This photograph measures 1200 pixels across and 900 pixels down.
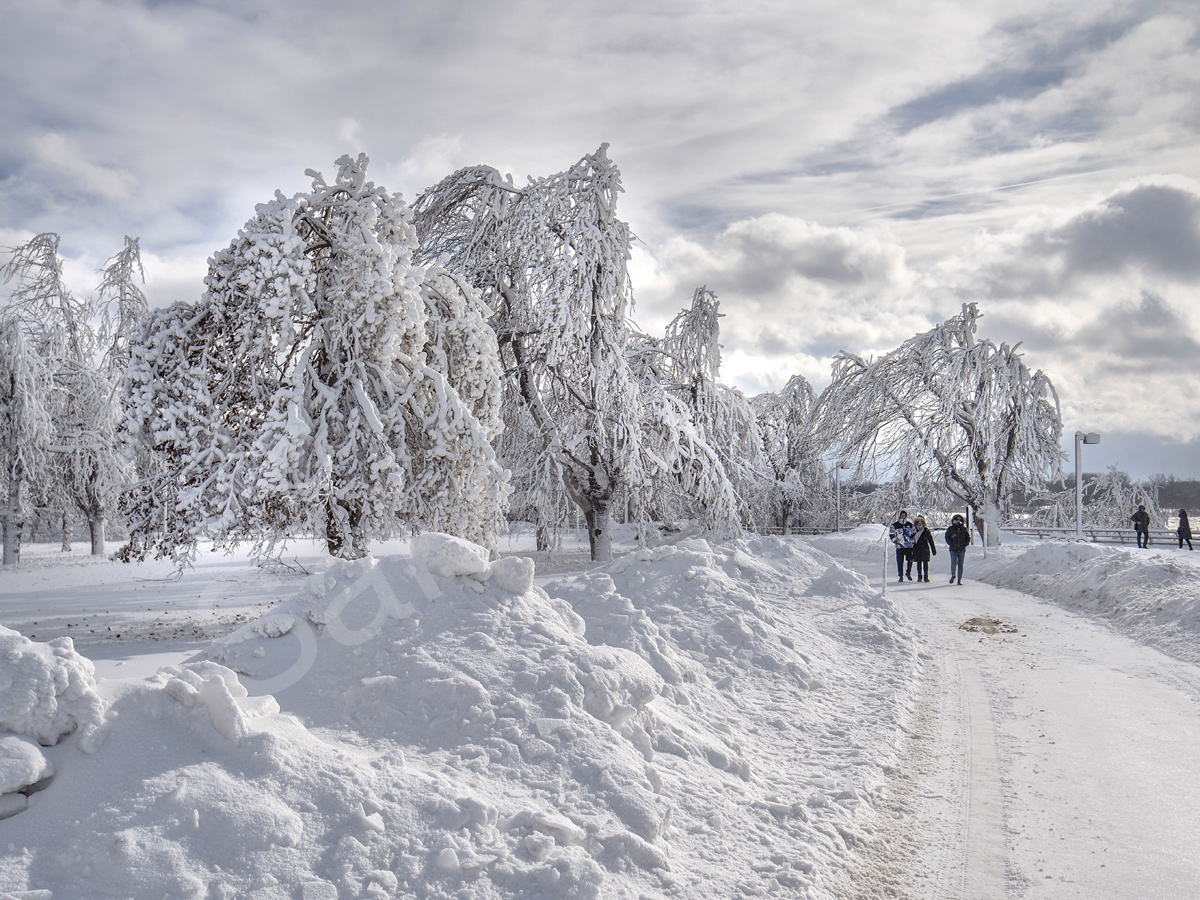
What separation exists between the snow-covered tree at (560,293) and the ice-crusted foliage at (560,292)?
0.08 feet

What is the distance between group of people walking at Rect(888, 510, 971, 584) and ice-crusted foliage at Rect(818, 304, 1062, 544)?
847cm

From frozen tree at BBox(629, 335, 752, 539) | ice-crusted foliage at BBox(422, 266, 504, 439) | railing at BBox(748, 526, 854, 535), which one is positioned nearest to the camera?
ice-crusted foliage at BBox(422, 266, 504, 439)

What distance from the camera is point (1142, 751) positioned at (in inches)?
215

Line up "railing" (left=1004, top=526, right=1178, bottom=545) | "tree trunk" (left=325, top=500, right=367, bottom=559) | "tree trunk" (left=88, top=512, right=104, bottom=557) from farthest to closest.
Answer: "railing" (left=1004, top=526, right=1178, bottom=545)
"tree trunk" (left=88, top=512, right=104, bottom=557)
"tree trunk" (left=325, top=500, right=367, bottom=559)

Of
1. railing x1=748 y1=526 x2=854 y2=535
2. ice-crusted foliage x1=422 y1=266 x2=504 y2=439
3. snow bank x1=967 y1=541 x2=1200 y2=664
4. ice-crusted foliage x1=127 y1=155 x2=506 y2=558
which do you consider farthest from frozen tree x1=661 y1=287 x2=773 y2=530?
railing x1=748 y1=526 x2=854 y2=535

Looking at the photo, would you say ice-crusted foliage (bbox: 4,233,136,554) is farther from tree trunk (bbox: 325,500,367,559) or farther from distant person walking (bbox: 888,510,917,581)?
distant person walking (bbox: 888,510,917,581)

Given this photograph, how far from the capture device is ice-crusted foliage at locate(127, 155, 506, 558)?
10.0m

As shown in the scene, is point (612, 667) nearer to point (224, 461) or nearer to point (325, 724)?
point (325, 724)

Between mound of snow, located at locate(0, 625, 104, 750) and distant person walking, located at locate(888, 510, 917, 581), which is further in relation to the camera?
distant person walking, located at locate(888, 510, 917, 581)

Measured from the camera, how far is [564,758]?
405 centimetres

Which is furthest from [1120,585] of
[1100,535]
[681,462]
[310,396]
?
[1100,535]

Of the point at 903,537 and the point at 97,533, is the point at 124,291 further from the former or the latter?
the point at 903,537

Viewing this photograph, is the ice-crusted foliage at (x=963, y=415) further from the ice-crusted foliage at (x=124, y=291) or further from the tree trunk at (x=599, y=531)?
the ice-crusted foliage at (x=124, y=291)

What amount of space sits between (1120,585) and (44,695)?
46.9 feet
